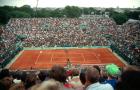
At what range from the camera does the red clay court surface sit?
34.3 meters

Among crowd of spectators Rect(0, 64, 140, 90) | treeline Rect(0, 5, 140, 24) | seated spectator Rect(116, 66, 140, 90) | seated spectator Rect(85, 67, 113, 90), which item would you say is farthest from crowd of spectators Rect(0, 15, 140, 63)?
seated spectator Rect(116, 66, 140, 90)

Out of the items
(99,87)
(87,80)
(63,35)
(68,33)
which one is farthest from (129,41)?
(99,87)

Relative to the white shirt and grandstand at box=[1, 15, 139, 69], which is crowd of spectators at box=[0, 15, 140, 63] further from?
the white shirt

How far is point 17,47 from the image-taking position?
42219 millimetres

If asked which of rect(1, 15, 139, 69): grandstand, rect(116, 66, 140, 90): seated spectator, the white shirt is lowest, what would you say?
rect(1, 15, 139, 69): grandstand

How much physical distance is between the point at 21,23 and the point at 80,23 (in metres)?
11.5

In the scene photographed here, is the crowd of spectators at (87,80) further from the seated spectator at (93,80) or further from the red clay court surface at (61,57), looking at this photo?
the red clay court surface at (61,57)

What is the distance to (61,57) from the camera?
38.9 m

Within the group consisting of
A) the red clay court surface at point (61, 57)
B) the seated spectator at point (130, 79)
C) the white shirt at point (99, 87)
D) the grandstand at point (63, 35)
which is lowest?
the red clay court surface at point (61, 57)

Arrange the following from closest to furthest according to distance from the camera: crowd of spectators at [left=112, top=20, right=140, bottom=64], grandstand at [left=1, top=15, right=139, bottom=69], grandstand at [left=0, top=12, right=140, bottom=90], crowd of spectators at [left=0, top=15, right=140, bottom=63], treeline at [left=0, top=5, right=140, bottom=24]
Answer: crowd of spectators at [left=112, top=20, right=140, bottom=64] → grandstand at [left=0, top=12, right=140, bottom=90] → grandstand at [left=1, top=15, right=139, bottom=69] → crowd of spectators at [left=0, top=15, right=140, bottom=63] → treeline at [left=0, top=5, right=140, bottom=24]

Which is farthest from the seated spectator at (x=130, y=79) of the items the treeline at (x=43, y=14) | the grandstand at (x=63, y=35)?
the treeline at (x=43, y=14)

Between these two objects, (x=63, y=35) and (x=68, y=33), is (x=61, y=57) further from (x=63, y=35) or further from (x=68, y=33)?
(x=68, y=33)

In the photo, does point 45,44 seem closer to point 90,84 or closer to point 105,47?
point 105,47

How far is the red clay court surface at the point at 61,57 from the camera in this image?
3428cm
